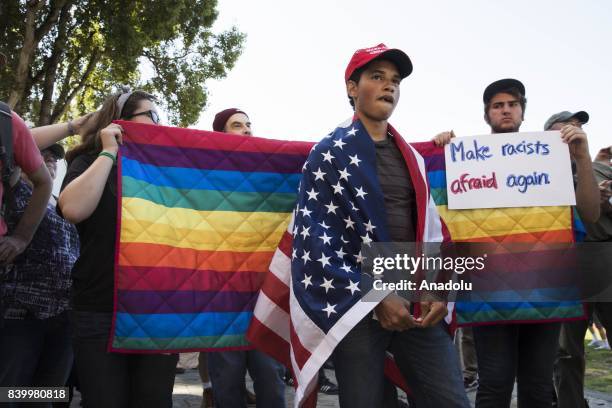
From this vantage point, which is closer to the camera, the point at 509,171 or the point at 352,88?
the point at 352,88

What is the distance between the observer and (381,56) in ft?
8.95

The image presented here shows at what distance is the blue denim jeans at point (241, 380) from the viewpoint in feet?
11.4

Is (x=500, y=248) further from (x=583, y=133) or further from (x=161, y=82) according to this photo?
(x=161, y=82)

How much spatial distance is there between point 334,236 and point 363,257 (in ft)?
0.49

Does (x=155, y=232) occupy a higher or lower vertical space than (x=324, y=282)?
higher

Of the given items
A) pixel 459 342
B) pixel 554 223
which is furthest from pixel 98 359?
pixel 459 342

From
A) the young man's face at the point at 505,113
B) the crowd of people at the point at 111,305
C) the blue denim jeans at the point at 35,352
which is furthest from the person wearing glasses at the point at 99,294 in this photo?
the young man's face at the point at 505,113

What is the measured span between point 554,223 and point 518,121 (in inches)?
28.2

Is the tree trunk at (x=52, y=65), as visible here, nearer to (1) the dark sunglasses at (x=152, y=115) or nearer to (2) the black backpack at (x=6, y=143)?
(1) the dark sunglasses at (x=152, y=115)

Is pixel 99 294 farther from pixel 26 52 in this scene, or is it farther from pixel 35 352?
pixel 26 52

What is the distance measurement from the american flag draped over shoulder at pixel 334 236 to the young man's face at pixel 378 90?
104 mm

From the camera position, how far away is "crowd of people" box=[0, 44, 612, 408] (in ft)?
8.09

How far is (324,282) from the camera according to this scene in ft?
7.88

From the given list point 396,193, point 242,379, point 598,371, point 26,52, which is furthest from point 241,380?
point 26,52
